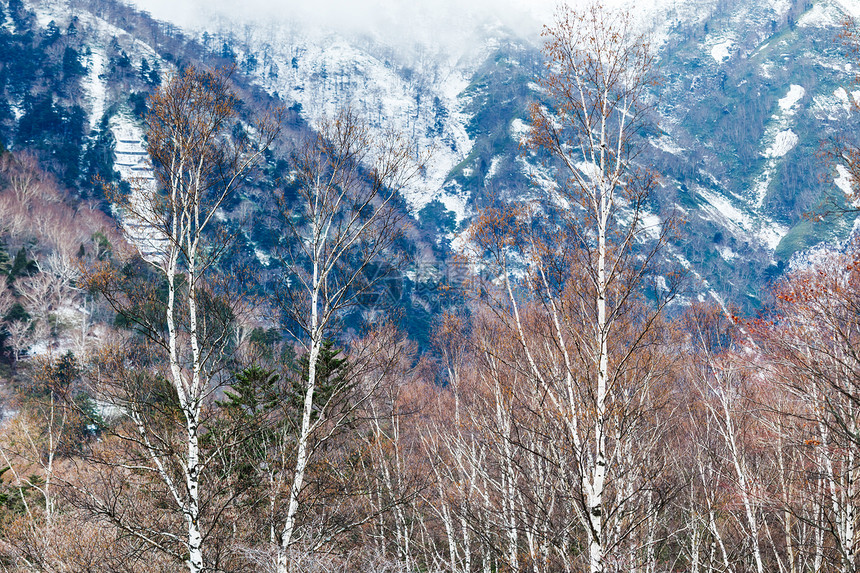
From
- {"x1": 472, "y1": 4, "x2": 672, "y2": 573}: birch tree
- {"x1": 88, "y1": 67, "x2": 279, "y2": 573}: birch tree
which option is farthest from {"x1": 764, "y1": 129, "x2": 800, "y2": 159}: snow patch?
{"x1": 88, "y1": 67, "x2": 279, "y2": 573}: birch tree

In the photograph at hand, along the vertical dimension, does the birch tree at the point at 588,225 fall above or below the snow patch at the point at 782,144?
below

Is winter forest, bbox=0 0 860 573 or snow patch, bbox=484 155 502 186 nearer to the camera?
winter forest, bbox=0 0 860 573

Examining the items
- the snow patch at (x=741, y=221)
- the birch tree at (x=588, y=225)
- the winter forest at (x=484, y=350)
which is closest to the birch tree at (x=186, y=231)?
the winter forest at (x=484, y=350)

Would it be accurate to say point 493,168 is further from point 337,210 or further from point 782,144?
point 337,210

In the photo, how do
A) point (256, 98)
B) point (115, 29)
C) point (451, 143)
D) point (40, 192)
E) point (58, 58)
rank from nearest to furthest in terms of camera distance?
point (40, 192)
point (58, 58)
point (115, 29)
point (256, 98)
point (451, 143)

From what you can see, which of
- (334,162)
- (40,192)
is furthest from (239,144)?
(40,192)

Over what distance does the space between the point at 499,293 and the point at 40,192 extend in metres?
86.8

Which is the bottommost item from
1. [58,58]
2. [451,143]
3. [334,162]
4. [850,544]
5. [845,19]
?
[850,544]

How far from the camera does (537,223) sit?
8.74 m

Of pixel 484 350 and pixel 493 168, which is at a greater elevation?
pixel 493 168

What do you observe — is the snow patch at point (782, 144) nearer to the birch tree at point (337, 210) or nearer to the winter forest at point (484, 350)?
the winter forest at point (484, 350)

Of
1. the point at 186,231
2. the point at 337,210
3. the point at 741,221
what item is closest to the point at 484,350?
the point at 337,210

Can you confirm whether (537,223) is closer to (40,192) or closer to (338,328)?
(338,328)

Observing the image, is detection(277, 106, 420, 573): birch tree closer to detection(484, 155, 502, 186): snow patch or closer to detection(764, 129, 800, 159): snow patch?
detection(484, 155, 502, 186): snow patch
